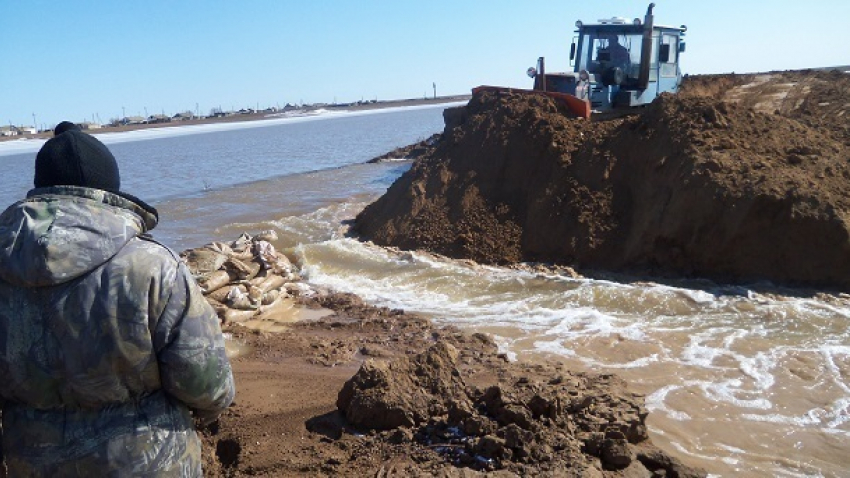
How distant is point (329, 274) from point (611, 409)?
681cm

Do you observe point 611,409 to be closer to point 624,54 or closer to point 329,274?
point 329,274

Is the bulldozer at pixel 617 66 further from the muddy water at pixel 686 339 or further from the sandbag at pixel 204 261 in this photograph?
the sandbag at pixel 204 261

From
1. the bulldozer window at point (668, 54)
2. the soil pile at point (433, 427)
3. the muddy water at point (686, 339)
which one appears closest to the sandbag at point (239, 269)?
the muddy water at point (686, 339)

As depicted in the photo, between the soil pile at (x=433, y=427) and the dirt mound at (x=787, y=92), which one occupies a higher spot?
the dirt mound at (x=787, y=92)

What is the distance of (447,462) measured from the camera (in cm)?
406

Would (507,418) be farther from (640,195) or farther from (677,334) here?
(640,195)

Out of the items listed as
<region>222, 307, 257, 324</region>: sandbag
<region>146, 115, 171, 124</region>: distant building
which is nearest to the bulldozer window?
<region>222, 307, 257, 324</region>: sandbag

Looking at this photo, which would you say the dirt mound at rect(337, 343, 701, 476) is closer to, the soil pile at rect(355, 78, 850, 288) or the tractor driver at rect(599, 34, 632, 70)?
the soil pile at rect(355, 78, 850, 288)

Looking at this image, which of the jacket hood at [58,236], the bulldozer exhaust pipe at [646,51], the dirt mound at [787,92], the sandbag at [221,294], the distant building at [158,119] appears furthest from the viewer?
the distant building at [158,119]

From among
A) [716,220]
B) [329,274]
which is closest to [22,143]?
[329,274]

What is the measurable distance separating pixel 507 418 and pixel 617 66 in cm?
1137

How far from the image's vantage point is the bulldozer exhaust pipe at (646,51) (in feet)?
40.3

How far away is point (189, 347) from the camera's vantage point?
2293 millimetres

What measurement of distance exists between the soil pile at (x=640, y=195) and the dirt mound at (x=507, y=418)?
4620 mm
